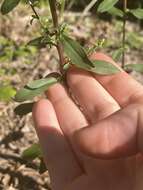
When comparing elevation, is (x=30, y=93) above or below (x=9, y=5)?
below

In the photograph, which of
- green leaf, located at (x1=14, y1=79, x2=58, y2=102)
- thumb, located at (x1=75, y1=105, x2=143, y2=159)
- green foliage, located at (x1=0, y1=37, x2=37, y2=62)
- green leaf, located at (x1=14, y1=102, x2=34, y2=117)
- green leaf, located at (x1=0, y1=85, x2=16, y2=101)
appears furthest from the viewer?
green foliage, located at (x1=0, y1=37, x2=37, y2=62)

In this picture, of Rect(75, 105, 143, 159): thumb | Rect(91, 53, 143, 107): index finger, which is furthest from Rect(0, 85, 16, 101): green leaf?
Rect(75, 105, 143, 159): thumb

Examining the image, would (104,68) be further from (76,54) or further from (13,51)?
(13,51)

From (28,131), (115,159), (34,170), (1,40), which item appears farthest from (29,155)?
(1,40)

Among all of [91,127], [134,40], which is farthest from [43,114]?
[134,40]

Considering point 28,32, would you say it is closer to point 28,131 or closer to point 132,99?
point 28,131

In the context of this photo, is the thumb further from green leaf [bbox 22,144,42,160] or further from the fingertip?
green leaf [bbox 22,144,42,160]
